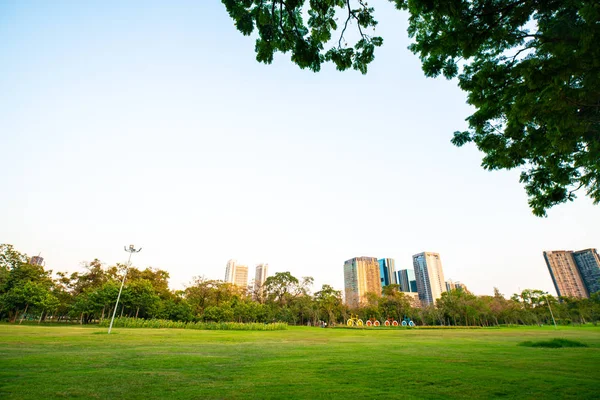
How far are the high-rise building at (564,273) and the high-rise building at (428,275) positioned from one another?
5333 cm

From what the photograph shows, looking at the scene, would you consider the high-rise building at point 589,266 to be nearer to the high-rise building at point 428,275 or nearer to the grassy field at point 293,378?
the high-rise building at point 428,275

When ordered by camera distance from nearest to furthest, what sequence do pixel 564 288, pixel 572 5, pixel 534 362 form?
pixel 572 5, pixel 534 362, pixel 564 288

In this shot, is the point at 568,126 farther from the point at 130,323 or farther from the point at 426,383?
the point at 130,323

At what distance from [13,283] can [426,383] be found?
186 ft

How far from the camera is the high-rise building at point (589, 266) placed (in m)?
112

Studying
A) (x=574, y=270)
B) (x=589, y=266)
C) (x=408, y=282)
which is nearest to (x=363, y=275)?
(x=408, y=282)

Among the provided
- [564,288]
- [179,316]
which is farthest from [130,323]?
[564,288]

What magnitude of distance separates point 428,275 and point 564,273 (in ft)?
199

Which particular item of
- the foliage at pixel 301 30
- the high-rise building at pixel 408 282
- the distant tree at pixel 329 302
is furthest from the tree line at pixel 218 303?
the high-rise building at pixel 408 282

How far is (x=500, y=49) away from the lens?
6590 millimetres

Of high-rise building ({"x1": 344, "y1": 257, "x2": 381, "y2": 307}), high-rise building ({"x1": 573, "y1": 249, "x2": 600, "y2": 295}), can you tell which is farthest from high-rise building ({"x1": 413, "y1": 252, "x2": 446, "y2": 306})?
high-rise building ({"x1": 573, "y1": 249, "x2": 600, "y2": 295})

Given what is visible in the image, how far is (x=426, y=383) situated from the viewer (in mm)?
5812

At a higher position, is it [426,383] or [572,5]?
[572,5]

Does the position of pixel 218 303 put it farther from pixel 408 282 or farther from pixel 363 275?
pixel 408 282
